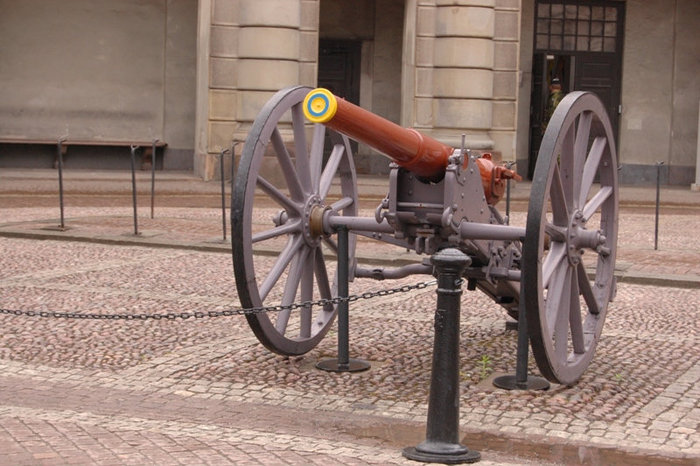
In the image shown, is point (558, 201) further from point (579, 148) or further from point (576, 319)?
point (576, 319)

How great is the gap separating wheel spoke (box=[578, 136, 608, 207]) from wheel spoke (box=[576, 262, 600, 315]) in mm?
377

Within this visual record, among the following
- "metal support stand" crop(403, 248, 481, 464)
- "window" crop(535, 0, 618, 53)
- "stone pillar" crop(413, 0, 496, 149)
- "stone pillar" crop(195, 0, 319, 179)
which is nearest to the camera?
"metal support stand" crop(403, 248, 481, 464)

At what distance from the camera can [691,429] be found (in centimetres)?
642

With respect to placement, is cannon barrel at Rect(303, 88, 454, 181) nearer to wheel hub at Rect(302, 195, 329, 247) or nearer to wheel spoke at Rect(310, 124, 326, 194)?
wheel hub at Rect(302, 195, 329, 247)

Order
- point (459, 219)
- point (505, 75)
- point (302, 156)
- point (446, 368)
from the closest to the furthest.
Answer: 1. point (446, 368)
2. point (459, 219)
3. point (302, 156)
4. point (505, 75)

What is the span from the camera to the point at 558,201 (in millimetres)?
7152

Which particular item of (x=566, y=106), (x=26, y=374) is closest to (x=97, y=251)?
(x=26, y=374)

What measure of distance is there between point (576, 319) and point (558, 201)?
688 millimetres

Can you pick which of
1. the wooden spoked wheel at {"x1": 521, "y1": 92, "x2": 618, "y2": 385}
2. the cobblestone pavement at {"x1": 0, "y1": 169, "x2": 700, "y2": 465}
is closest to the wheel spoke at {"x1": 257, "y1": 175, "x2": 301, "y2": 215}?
the cobblestone pavement at {"x1": 0, "y1": 169, "x2": 700, "y2": 465}

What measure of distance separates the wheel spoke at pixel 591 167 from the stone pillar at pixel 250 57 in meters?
13.1

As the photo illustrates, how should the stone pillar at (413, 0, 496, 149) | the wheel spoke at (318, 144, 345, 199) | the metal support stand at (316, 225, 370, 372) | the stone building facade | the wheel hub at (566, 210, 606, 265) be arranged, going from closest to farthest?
the wheel hub at (566, 210, 606, 265)
the metal support stand at (316, 225, 370, 372)
the wheel spoke at (318, 144, 345, 199)
the stone building facade
the stone pillar at (413, 0, 496, 149)

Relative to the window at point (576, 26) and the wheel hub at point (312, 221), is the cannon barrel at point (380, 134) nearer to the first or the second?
the wheel hub at point (312, 221)

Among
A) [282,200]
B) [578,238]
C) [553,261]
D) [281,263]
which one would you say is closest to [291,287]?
[281,263]

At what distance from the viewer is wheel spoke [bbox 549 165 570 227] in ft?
23.2
